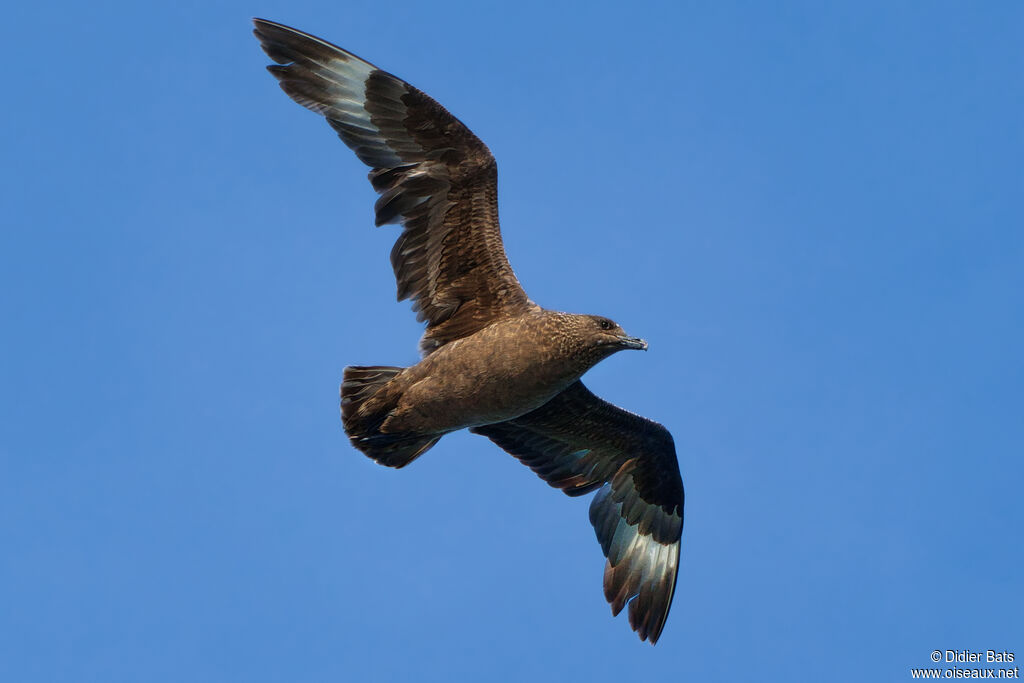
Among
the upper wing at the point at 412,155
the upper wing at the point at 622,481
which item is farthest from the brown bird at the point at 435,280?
the upper wing at the point at 622,481

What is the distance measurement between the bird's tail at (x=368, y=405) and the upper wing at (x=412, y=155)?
30.5 inches

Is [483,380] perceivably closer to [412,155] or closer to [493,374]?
[493,374]

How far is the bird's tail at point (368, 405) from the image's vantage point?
33.3 ft

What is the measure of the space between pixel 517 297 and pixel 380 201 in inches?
50.6

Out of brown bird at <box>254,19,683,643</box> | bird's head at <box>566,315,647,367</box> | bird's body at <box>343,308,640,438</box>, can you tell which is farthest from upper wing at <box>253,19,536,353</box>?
bird's head at <box>566,315,647,367</box>

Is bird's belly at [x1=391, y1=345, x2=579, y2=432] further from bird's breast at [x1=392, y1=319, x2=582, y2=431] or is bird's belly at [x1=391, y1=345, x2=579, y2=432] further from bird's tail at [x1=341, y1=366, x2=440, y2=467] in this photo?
bird's tail at [x1=341, y1=366, x2=440, y2=467]

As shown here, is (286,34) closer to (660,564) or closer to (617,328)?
(617,328)

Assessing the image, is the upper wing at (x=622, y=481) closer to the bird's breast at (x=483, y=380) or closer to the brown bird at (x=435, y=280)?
the brown bird at (x=435, y=280)

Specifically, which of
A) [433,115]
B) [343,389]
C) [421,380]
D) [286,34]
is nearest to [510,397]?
[421,380]

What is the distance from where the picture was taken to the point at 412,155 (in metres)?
10.1

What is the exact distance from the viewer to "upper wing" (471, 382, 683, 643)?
1098cm

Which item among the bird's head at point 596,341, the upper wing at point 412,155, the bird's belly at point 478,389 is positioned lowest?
the bird's belly at point 478,389

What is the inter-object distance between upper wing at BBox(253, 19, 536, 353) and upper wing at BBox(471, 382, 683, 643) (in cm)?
134

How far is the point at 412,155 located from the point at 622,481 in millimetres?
3399
